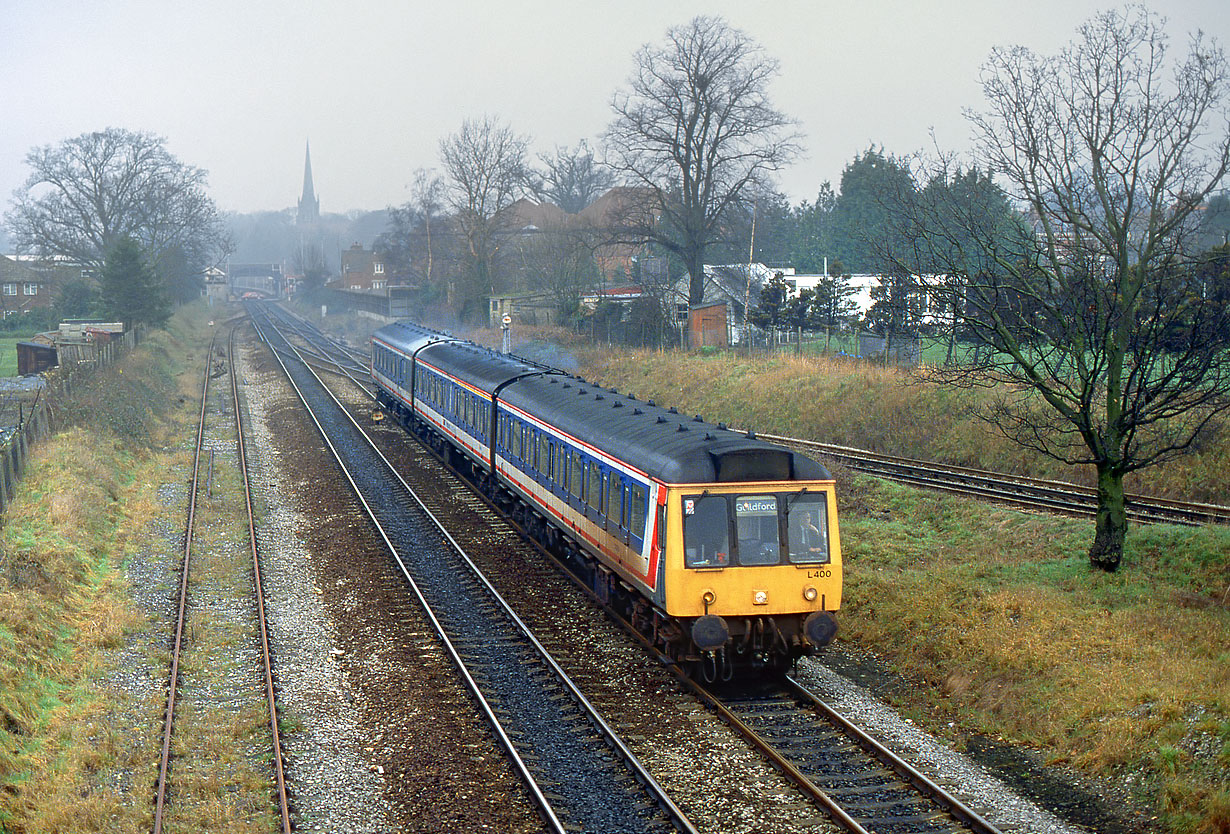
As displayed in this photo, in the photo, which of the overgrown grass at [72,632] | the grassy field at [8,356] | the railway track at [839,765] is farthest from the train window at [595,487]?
the grassy field at [8,356]

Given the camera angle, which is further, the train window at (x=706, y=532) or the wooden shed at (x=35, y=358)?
the wooden shed at (x=35, y=358)

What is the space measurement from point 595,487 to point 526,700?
13.2ft

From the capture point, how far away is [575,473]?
660 inches

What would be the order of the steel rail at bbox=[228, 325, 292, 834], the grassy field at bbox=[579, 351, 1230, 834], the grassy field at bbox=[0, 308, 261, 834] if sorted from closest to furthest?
the steel rail at bbox=[228, 325, 292, 834] < the grassy field at bbox=[0, 308, 261, 834] < the grassy field at bbox=[579, 351, 1230, 834]

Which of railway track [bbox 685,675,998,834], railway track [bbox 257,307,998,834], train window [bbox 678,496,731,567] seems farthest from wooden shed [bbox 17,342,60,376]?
railway track [bbox 685,675,998,834]

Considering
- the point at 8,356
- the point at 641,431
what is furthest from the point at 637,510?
the point at 8,356

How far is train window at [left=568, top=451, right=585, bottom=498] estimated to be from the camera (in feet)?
53.9

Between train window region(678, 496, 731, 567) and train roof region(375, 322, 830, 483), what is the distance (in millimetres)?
274

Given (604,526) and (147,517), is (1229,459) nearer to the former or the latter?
(604,526)

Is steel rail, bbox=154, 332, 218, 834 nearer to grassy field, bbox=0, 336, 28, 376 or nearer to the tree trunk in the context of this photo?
the tree trunk

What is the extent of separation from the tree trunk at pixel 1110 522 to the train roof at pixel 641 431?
512 centimetres

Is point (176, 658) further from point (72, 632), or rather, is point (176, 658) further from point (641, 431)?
point (641, 431)

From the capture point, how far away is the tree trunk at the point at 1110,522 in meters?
15.2

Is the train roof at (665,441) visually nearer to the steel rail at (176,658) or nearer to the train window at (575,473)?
the train window at (575,473)
